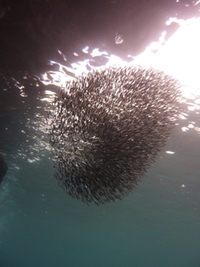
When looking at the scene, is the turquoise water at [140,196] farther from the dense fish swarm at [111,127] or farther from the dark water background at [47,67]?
the dense fish swarm at [111,127]

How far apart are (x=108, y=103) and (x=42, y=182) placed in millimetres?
28523

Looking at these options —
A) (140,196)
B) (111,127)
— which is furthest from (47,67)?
(140,196)

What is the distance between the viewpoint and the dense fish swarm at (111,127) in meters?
5.00

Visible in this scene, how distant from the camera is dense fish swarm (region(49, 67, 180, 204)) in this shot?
16.4 feet

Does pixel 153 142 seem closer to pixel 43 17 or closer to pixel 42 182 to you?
pixel 43 17

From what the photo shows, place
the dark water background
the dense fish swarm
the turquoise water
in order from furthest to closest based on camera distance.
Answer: the turquoise water → the dark water background → the dense fish swarm

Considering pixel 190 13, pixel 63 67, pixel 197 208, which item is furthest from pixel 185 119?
pixel 197 208

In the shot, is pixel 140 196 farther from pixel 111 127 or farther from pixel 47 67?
pixel 111 127

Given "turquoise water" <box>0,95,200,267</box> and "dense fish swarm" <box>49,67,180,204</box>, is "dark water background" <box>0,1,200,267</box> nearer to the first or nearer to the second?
"turquoise water" <box>0,95,200,267</box>

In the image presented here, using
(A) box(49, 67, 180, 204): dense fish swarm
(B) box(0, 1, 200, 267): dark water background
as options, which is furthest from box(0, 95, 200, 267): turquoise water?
(A) box(49, 67, 180, 204): dense fish swarm

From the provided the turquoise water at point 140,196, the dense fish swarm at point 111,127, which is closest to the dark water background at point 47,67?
the turquoise water at point 140,196

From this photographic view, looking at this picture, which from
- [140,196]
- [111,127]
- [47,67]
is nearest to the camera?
[111,127]

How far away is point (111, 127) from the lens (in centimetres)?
496

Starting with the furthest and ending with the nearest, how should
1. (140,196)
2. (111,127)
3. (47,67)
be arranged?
(140,196) < (47,67) < (111,127)
